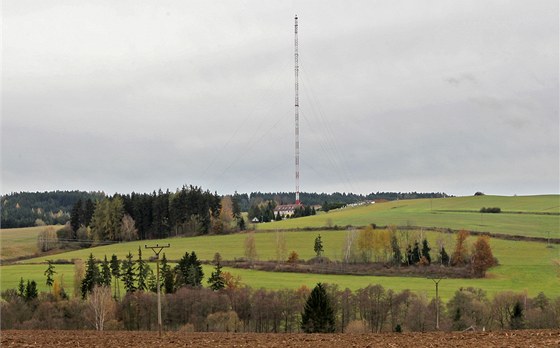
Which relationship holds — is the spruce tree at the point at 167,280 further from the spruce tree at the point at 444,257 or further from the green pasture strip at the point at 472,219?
the green pasture strip at the point at 472,219

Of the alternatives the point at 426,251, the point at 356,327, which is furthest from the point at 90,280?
the point at 426,251

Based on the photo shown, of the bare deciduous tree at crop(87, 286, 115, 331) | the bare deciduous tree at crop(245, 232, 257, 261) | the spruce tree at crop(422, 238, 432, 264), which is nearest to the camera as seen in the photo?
the bare deciduous tree at crop(87, 286, 115, 331)

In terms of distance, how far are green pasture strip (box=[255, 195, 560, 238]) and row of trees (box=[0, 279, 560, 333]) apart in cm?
5597

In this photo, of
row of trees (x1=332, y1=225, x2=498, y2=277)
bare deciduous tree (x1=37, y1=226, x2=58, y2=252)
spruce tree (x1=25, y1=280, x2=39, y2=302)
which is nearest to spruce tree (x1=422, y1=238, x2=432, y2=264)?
row of trees (x1=332, y1=225, x2=498, y2=277)

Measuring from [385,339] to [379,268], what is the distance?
8644 centimetres

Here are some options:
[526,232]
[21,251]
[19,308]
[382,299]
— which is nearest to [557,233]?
[526,232]

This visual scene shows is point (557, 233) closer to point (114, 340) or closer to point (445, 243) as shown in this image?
point (445, 243)

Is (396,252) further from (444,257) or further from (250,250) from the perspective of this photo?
(250,250)

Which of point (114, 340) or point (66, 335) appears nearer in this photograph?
point (114, 340)

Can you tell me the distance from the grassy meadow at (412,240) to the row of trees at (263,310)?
874 centimetres

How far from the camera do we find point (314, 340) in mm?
31781

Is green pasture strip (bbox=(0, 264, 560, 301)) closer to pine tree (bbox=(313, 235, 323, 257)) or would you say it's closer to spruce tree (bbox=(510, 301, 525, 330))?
Answer: spruce tree (bbox=(510, 301, 525, 330))

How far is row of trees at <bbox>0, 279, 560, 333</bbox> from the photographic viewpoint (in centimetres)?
7638

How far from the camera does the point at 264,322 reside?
82875 mm
